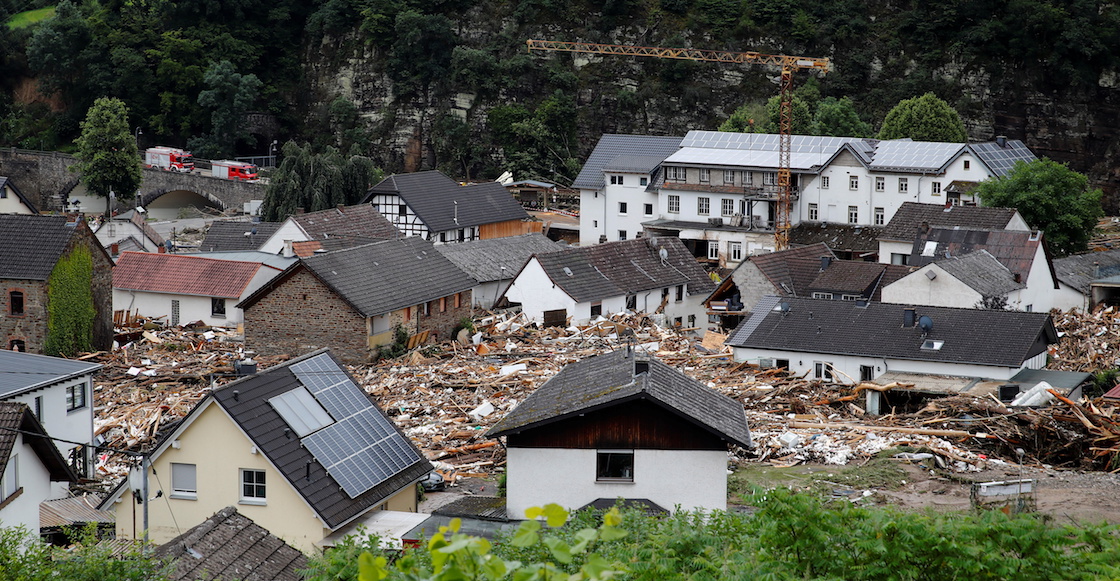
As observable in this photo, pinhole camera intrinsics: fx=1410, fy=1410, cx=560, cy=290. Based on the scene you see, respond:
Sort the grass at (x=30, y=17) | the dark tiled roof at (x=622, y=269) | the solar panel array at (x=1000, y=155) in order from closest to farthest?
the dark tiled roof at (x=622, y=269), the solar panel array at (x=1000, y=155), the grass at (x=30, y=17)

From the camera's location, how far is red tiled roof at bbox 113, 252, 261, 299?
45531 mm

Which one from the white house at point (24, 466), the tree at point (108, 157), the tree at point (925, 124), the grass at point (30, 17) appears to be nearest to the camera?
the white house at point (24, 466)

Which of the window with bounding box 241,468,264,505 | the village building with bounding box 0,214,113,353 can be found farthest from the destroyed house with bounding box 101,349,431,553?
the village building with bounding box 0,214,113,353

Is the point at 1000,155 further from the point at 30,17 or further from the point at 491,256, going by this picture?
the point at 30,17

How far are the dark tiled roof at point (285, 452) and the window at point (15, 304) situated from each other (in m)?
21.6

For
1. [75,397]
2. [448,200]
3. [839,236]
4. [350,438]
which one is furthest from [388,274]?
[839,236]

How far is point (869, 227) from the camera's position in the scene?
6066 centimetres

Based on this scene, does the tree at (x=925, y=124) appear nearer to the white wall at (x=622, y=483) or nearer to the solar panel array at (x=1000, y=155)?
the solar panel array at (x=1000, y=155)

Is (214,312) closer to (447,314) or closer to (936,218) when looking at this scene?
(447,314)

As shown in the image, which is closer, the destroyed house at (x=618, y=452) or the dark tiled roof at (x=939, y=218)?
the destroyed house at (x=618, y=452)

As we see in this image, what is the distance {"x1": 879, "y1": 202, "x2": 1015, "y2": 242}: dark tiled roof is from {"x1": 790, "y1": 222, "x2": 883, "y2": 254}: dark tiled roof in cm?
247

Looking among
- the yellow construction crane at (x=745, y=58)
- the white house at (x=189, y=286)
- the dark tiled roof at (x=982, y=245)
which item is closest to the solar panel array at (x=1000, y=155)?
the yellow construction crane at (x=745, y=58)

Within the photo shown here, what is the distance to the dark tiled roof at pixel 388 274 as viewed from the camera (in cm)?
4038

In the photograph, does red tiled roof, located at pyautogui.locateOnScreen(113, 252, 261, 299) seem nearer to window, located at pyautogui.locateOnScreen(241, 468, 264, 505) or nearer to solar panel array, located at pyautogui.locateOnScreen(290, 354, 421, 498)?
solar panel array, located at pyautogui.locateOnScreen(290, 354, 421, 498)
